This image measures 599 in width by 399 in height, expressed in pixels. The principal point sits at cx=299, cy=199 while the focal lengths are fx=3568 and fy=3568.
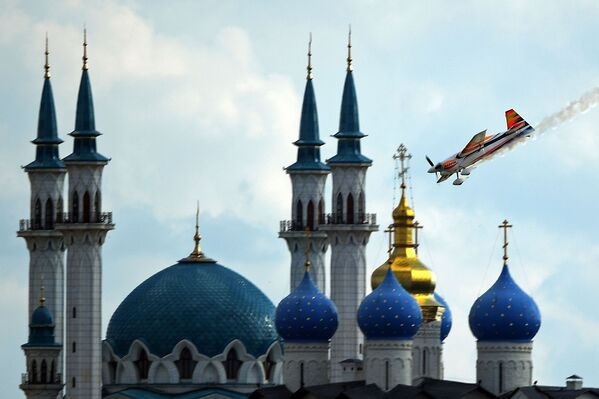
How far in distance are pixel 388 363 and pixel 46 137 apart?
2565cm

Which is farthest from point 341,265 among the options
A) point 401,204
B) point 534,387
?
point 534,387

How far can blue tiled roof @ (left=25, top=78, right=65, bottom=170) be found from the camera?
544 feet

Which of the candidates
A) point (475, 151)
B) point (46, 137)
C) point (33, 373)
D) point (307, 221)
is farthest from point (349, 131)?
point (475, 151)

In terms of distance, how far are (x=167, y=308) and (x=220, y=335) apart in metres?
2.81

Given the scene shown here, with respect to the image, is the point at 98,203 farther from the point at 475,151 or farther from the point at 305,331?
the point at 475,151

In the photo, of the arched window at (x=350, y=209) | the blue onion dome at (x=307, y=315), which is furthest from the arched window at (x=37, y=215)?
the blue onion dome at (x=307, y=315)

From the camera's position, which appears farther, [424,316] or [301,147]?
[301,147]

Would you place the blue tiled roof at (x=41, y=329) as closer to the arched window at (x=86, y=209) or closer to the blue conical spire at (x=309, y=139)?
the arched window at (x=86, y=209)

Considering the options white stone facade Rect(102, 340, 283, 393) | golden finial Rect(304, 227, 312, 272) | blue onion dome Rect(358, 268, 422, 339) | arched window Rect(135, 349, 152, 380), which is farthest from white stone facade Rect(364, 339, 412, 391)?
arched window Rect(135, 349, 152, 380)

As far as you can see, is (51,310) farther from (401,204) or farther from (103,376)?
(401,204)

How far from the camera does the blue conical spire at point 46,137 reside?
165875 millimetres

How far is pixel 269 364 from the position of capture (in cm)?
16775

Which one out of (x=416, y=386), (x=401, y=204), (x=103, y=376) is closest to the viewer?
(x=416, y=386)

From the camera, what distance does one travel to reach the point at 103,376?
548 feet
